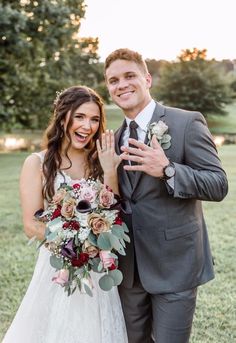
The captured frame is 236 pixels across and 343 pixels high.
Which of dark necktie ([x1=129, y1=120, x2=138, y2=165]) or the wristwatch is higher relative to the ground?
dark necktie ([x1=129, y1=120, x2=138, y2=165])

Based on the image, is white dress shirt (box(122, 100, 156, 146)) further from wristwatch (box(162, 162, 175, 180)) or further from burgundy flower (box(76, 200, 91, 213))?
burgundy flower (box(76, 200, 91, 213))

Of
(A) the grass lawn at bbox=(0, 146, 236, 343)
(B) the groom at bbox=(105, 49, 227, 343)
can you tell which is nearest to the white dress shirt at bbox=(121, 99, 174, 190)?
(B) the groom at bbox=(105, 49, 227, 343)

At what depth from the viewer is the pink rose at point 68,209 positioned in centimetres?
258

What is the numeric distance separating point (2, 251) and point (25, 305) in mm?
3902

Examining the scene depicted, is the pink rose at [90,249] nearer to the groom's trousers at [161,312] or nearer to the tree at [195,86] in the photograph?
the groom's trousers at [161,312]

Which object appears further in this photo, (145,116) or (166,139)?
(145,116)

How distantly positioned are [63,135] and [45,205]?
0.50 meters

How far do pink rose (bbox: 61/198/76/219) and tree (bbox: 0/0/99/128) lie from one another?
1566cm

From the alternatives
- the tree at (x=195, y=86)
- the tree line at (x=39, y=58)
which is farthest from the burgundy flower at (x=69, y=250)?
the tree at (x=195, y=86)

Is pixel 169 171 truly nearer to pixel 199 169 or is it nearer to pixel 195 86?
pixel 199 169

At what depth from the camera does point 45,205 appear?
322cm

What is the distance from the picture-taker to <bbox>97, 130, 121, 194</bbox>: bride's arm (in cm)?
290

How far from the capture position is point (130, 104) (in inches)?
113

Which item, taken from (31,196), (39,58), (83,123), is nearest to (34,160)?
(31,196)
